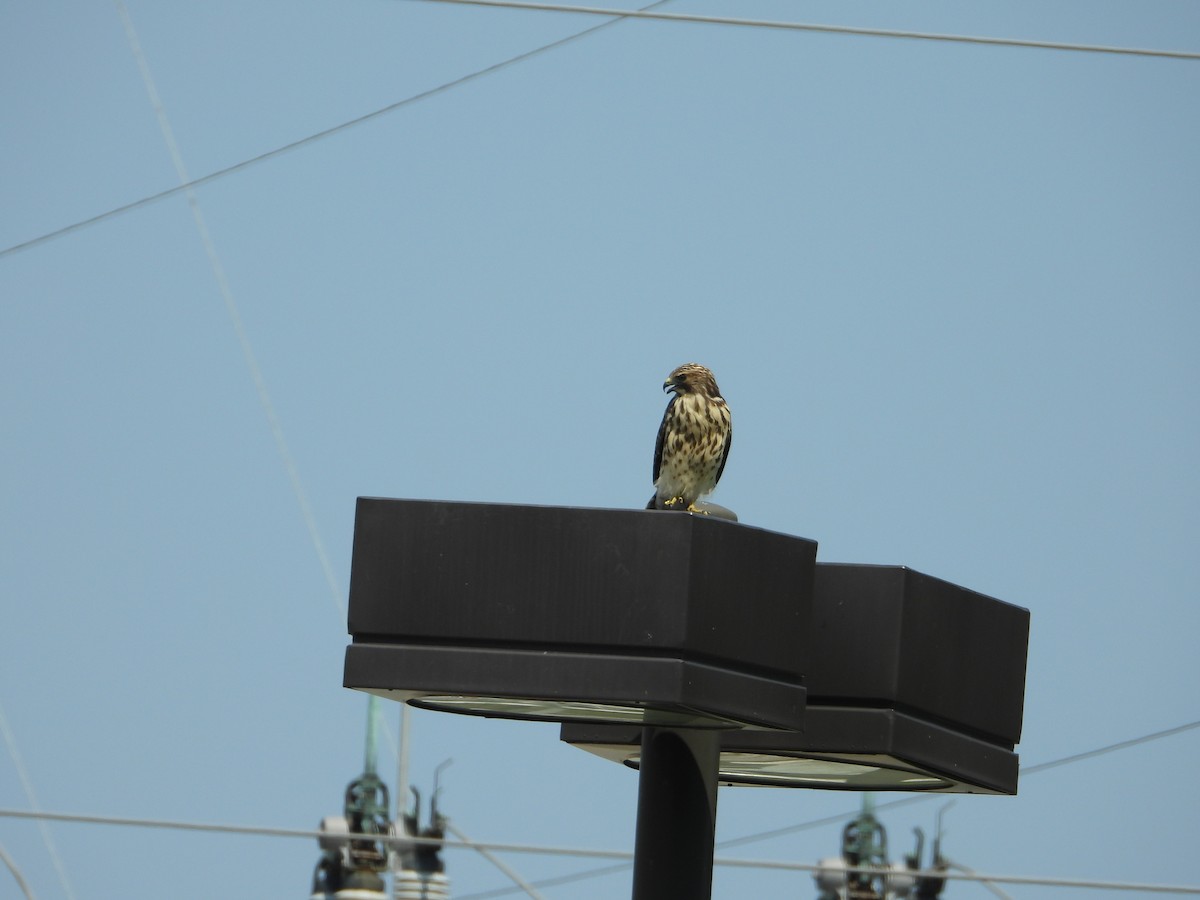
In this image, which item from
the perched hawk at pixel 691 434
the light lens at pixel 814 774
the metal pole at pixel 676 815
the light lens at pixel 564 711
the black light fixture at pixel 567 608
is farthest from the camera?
the perched hawk at pixel 691 434

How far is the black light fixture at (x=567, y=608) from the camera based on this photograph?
3457mm

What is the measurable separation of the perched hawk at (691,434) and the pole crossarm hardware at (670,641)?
3.07ft

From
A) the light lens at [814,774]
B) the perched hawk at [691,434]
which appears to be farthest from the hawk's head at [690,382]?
the light lens at [814,774]

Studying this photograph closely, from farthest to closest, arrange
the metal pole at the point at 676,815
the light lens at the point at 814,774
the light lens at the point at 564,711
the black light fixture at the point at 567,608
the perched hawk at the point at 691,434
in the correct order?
the perched hawk at the point at 691,434, the light lens at the point at 814,774, the metal pole at the point at 676,815, the light lens at the point at 564,711, the black light fixture at the point at 567,608

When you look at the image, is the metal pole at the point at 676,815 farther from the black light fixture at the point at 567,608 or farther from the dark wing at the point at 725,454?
the dark wing at the point at 725,454

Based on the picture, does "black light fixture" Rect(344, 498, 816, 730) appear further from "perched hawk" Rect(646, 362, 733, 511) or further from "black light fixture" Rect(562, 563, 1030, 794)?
"perched hawk" Rect(646, 362, 733, 511)

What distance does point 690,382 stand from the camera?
4.77m

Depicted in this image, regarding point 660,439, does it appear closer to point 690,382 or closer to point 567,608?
point 690,382

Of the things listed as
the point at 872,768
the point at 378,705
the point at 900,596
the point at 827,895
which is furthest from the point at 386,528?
the point at 378,705

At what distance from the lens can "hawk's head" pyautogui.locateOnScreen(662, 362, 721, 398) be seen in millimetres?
4770

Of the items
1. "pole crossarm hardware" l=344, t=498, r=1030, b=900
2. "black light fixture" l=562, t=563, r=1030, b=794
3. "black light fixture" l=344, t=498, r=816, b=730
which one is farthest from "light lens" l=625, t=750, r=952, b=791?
"black light fixture" l=344, t=498, r=816, b=730

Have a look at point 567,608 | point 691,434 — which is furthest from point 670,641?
point 691,434

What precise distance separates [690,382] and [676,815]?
4.31ft

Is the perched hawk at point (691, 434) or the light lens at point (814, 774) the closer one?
the light lens at point (814, 774)
